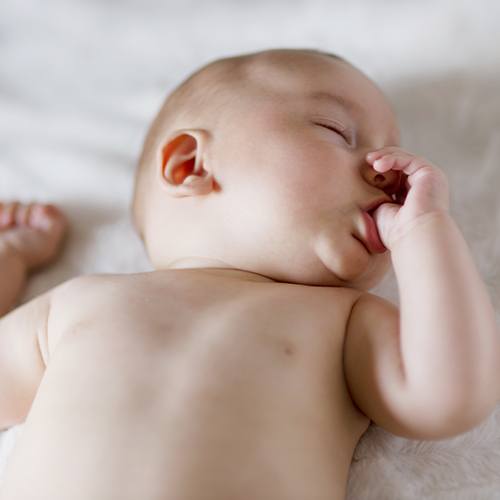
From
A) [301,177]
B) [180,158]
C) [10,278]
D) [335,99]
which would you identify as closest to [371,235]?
[301,177]

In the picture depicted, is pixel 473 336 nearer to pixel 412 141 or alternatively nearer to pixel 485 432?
pixel 485 432

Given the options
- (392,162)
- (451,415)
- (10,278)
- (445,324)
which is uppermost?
(392,162)

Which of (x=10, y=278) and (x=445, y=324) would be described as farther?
(x=10, y=278)

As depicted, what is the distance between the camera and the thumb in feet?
3.61

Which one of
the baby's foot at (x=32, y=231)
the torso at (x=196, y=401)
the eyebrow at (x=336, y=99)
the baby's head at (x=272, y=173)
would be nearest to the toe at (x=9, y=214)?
the baby's foot at (x=32, y=231)

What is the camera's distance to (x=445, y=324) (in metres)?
0.96

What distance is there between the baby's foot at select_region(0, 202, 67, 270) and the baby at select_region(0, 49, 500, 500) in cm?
31

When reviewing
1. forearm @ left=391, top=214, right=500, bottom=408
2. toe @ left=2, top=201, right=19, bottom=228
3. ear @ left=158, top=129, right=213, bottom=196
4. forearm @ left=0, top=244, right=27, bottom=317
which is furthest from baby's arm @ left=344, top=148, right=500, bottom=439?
toe @ left=2, top=201, right=19, bottom=228

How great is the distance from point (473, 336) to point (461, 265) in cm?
9

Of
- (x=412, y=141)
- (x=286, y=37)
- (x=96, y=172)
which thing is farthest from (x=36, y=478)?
(x=286, y=37)

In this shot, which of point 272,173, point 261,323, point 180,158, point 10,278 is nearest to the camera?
point 261,323

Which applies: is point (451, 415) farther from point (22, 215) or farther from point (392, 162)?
point (22, 215)

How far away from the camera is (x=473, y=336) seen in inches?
37.5

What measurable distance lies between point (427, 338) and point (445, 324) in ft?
0.09
